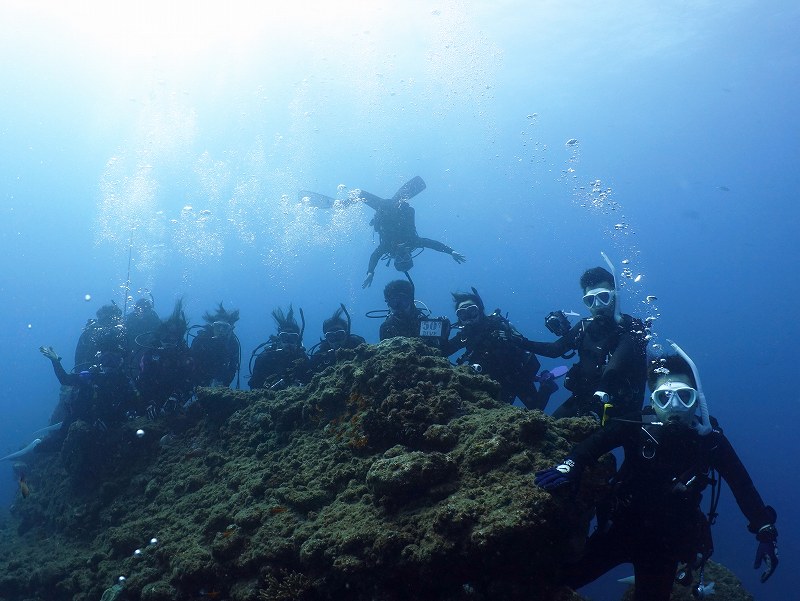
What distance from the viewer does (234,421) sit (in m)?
7.87

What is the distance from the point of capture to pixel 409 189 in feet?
62.7

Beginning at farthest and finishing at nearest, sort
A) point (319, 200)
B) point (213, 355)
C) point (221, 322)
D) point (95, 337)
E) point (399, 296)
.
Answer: point (319, 200) < point (95, 337) < point (221, 322) < point (213, 355) < point (399, 296)

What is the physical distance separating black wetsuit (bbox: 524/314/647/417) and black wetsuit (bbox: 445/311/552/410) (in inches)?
24.6

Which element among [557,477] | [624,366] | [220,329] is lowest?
[557,477]

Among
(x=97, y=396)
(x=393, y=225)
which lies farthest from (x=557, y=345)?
(x=393, y=225)

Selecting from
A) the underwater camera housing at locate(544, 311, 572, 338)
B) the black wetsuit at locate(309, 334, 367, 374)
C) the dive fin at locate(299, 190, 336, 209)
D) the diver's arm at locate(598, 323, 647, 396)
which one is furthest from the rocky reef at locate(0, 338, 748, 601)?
the dive fin at locate(299, 190, 336, 209)

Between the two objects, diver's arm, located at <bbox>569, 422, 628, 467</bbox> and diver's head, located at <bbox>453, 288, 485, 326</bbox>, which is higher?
diver's head, located at <bbox>453, 288, 485, 326</bbox>

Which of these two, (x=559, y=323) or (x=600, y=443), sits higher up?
(x=559, y=323)

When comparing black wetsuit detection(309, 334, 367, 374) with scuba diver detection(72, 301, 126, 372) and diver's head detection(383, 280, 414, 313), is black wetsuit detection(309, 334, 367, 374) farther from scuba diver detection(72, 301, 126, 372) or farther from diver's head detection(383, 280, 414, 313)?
scuba diver detection(72, 301, 126, 372)

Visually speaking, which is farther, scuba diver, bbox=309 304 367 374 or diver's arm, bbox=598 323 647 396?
scuba diver, bbox=309 304 367 374

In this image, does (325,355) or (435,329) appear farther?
(325,355)

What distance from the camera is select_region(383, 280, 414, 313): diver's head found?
984cm

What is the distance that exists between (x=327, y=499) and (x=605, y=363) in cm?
457

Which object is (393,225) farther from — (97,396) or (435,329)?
(97,396)
